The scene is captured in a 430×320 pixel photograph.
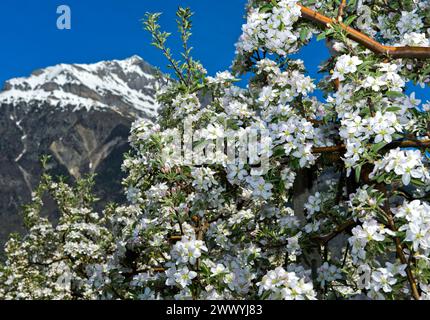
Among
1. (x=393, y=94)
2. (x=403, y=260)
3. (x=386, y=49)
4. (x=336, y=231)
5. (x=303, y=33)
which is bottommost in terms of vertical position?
(x=403, y=260)

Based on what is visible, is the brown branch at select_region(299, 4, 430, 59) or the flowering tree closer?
the flowering tree

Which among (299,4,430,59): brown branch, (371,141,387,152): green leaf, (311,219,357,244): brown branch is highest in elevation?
(299,4,430,59): brown branch

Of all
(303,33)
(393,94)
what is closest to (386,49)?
(393,94)

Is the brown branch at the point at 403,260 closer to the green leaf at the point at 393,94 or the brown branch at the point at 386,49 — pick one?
the green leaf at the point at 393,94

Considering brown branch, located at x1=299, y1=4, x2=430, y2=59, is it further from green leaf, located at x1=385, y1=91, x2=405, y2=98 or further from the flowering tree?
green leaf, located at x1=385, y1=91, x2=405, y2=98

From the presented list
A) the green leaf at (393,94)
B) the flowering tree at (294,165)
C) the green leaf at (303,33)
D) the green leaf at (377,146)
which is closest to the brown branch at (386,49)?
the flowering tree at (294,165)

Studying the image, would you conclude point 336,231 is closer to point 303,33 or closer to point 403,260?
point 403,260

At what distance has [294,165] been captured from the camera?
3926mm

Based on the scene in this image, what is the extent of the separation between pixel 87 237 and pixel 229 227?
22.9ft

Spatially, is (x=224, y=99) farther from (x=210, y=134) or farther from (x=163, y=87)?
(x=210, y=134)

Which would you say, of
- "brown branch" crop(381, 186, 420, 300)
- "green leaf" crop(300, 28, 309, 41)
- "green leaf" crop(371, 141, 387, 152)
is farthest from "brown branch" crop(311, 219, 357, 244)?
"green leaf" crop(300, 28, 309, 41)

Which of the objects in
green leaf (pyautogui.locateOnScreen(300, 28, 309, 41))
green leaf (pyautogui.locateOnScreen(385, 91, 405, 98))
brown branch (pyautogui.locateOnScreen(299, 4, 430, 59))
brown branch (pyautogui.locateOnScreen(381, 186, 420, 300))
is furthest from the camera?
green leaf (pyautogui.locateOnScreen(300, 28, 309, 41))

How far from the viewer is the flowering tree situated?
332cm

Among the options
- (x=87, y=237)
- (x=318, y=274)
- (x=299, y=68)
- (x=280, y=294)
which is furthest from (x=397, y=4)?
Answer: (x=87, y=237)
